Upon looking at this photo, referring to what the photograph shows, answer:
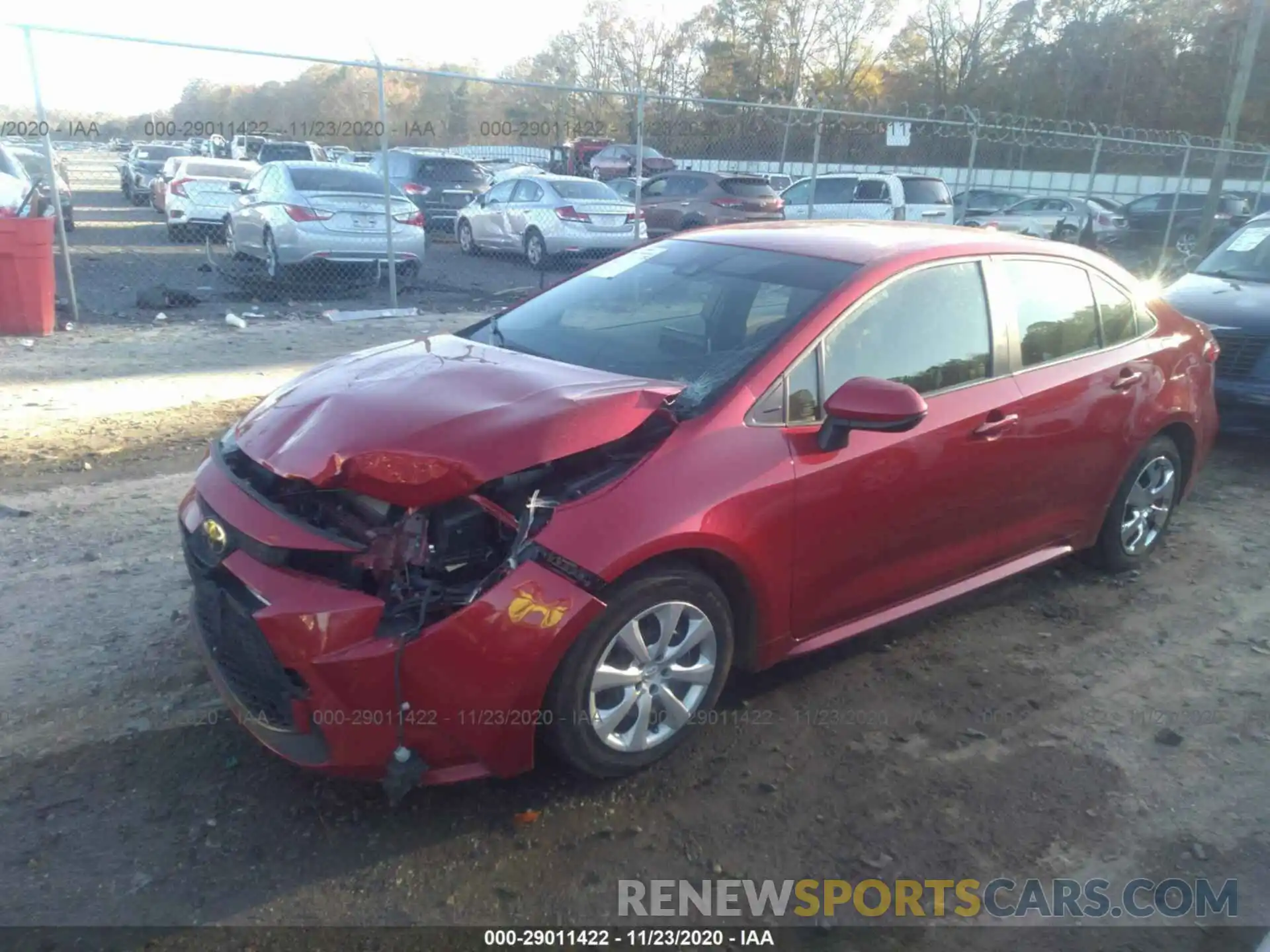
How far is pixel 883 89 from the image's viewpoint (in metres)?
53.6

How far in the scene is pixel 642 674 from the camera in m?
3.15

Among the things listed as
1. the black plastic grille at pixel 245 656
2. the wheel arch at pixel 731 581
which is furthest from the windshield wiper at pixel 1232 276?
the black plastic grille at pixel 245 656

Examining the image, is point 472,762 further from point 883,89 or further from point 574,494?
point 883,89

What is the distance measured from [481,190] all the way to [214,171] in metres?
5.14

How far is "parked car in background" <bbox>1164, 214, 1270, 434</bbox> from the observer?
6973 millimetres

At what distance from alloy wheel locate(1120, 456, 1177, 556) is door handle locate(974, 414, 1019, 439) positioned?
4.09ft

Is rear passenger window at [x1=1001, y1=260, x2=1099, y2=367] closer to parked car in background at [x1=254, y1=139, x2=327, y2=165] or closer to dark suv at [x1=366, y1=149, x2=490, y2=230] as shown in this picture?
dark suv at [x1=366, y1=149, x2=490, y2=230]

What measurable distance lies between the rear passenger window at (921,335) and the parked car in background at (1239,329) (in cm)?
343

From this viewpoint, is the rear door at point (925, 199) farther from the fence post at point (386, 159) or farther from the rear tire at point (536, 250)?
the fence post at point (386, 159)

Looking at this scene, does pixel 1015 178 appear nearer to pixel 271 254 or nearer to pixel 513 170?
pixel 513 170

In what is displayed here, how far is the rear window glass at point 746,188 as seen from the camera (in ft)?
61.1

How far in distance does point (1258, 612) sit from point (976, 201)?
2289cm

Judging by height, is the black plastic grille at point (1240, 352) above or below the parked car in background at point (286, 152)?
below

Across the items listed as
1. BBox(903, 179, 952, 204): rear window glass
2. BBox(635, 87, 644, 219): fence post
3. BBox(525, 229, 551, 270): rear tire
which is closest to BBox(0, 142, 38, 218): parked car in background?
BBox(635, 87, 644, 219): fence post
